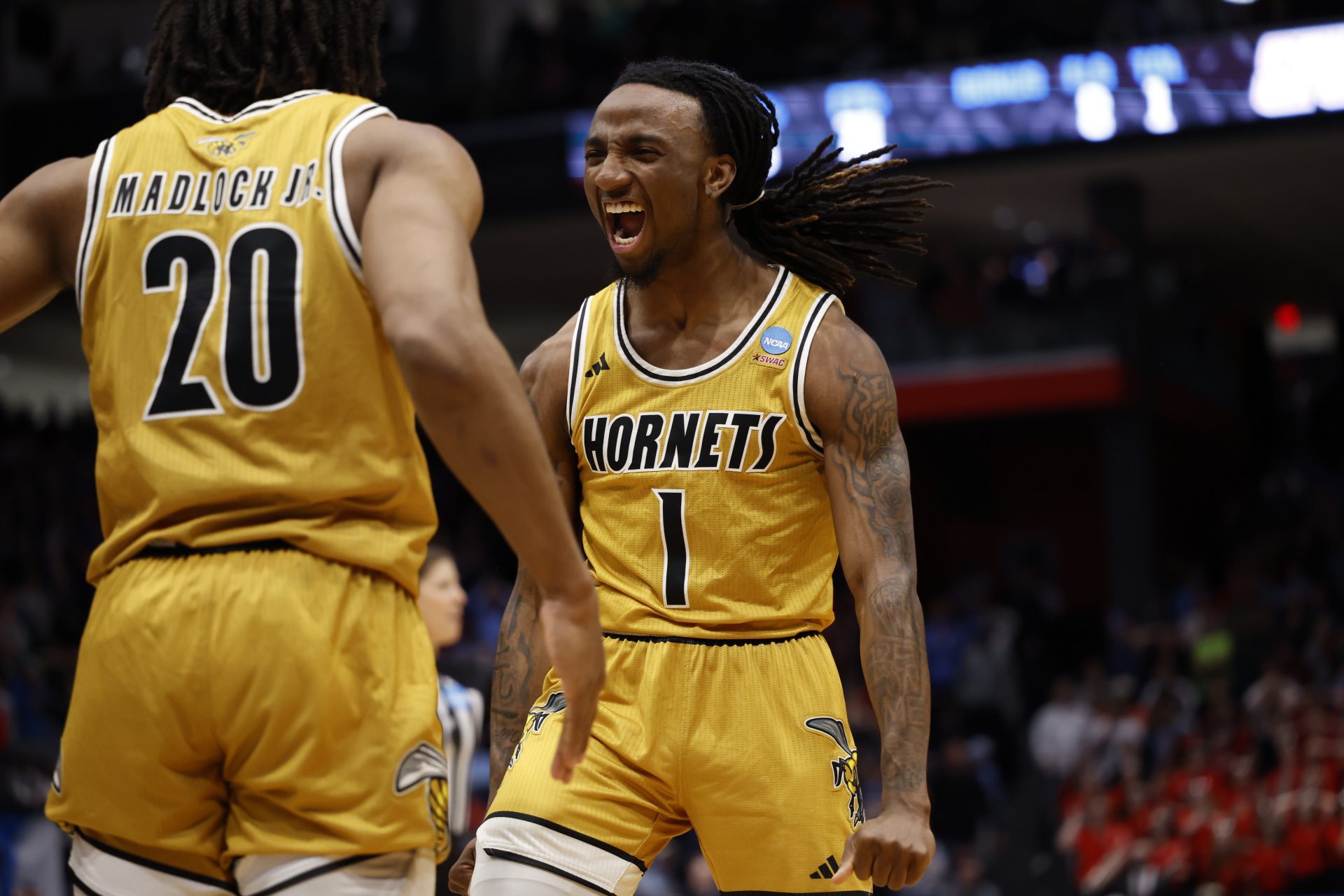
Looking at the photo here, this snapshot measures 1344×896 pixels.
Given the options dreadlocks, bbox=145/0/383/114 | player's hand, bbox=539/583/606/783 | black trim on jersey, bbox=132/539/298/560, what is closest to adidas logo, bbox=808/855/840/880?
player's hand, bbox=539/583/606/783

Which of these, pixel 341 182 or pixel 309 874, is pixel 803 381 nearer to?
pixel 341 182

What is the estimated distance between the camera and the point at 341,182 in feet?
8.36

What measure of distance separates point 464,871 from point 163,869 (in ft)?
4.82

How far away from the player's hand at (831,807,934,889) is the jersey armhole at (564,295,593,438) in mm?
1153

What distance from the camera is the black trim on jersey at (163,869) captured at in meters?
2.48

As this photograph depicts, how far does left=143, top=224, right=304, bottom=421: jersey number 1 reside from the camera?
2498 mm

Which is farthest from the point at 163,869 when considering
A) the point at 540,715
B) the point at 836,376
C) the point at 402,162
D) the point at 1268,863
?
the point at 1268,863

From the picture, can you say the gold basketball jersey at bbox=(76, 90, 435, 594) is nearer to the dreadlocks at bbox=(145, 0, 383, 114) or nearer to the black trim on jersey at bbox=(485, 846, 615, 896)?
the dreadlocks at bbox=(145, 0, 383, 114)

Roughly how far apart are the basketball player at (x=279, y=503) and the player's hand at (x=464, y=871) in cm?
129

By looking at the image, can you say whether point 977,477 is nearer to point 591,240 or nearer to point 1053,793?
point 591,240

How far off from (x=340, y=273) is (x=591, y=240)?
1878 cm

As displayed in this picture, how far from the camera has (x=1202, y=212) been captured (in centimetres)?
2014

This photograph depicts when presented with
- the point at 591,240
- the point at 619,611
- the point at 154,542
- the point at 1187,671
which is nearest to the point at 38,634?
the point at 591,240

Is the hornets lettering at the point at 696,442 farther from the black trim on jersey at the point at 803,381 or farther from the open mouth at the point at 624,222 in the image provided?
the open mouth at the point at 624,222
